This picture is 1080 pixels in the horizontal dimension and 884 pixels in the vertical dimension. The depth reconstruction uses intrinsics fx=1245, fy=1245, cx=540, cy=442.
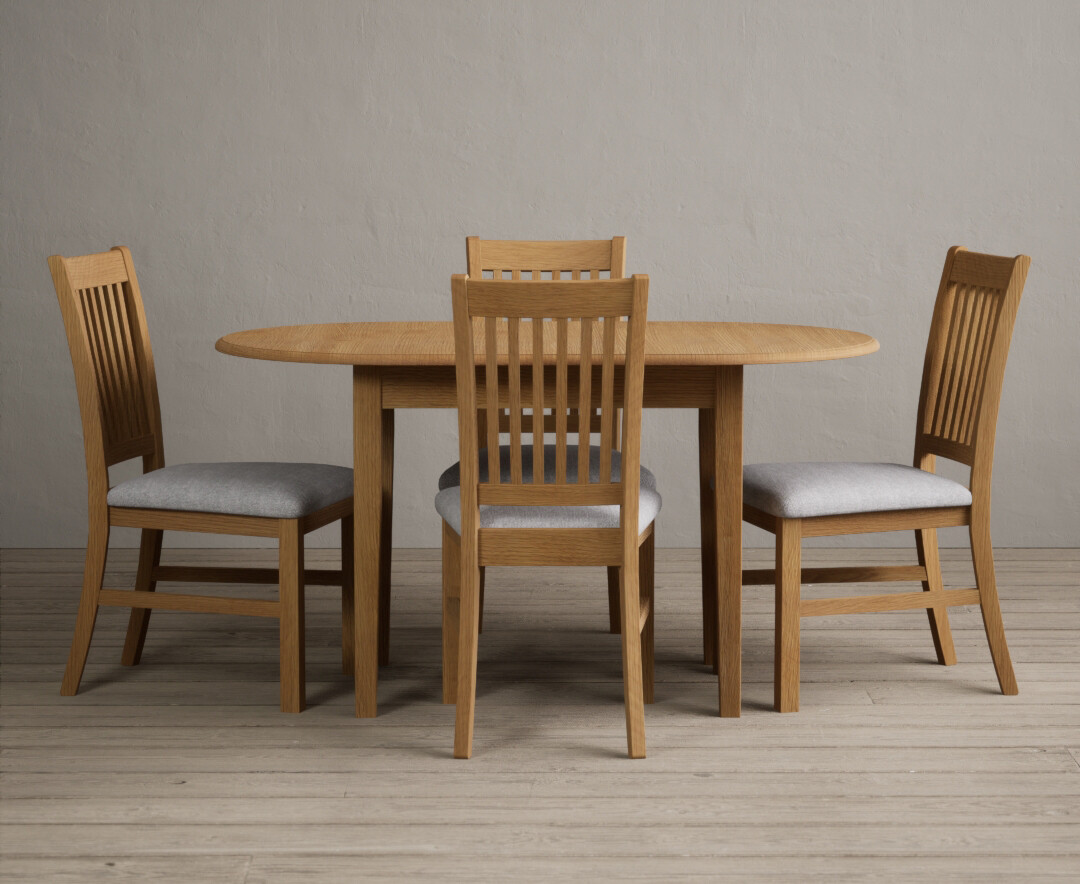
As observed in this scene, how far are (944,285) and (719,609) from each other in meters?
0.96

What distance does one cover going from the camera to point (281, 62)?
12.9 ft

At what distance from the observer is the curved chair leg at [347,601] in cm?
279

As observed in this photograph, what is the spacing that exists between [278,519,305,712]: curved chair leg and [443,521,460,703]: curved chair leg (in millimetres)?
302

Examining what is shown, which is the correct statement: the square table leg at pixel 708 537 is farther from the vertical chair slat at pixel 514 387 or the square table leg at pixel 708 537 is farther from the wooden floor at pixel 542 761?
the vertical chair slat at pixel 514 387

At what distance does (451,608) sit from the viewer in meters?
2.55

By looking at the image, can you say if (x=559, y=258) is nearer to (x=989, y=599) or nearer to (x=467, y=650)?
(x=467, y=650)

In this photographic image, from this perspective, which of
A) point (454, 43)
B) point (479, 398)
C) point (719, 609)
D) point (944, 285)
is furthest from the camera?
point (454, 43)

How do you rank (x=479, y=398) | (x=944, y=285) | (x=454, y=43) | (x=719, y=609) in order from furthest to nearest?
(x=454, y=43)
(x=944, y=285)
(x=719, y=609)
(x=479, y=398)

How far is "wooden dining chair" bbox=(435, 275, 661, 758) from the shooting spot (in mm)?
2166

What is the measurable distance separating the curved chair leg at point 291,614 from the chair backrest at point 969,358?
4.70 ft

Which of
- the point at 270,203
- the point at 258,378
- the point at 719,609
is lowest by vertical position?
the point at 719,609

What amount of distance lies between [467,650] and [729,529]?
0.60m

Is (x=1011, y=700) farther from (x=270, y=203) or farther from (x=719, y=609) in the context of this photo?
(x=270, y=203)

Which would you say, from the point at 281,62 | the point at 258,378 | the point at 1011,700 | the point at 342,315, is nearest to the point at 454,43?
the point at 281,62
